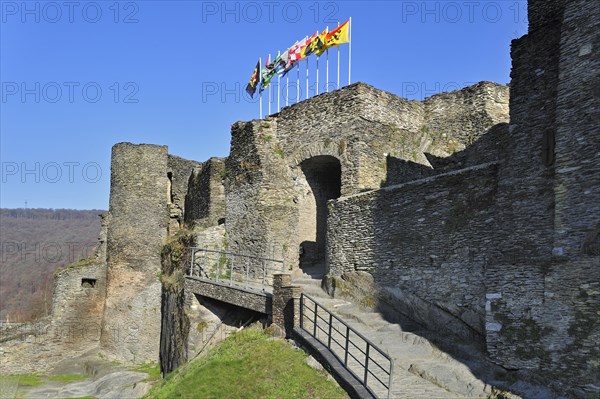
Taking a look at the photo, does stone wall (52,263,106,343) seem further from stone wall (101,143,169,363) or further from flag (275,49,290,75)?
flag (275,49,290,75)

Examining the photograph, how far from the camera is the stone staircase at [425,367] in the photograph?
38.9ft

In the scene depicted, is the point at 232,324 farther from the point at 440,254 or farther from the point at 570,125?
the point at 570,125

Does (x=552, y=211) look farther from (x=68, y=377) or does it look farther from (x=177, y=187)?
(x=68, y=377)

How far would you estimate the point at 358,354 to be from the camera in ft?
45.0

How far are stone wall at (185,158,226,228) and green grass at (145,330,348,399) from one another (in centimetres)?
876

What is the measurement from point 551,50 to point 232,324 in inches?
482

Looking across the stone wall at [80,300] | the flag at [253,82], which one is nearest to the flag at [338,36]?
the flag at [253,82]

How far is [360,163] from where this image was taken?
67.5ft

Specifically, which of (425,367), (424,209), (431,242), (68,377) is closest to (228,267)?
(424,209)

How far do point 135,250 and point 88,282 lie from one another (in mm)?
3008

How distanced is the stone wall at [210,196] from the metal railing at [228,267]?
2.93m

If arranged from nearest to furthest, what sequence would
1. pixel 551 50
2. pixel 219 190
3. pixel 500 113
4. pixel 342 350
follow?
pixel 551 50 → pixel 342 350 → pixel 500 113 → pixel 219 190

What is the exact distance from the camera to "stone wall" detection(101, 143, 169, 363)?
1126 inches


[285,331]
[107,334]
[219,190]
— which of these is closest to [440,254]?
[285,331]
